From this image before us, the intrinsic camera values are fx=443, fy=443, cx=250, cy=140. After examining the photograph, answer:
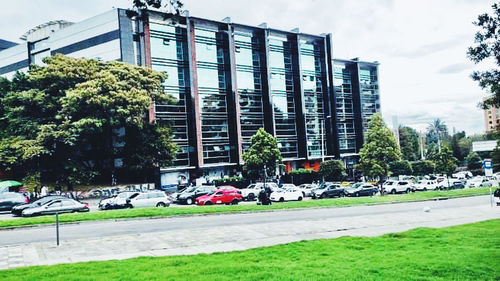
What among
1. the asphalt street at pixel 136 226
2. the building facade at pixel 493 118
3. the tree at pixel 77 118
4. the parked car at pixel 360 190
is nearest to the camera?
the building facade at pixel 493 118

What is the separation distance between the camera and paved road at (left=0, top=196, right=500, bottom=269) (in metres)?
14.2

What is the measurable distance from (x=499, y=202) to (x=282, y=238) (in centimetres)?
2004

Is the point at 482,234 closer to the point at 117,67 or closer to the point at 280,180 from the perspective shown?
the point at 117,67

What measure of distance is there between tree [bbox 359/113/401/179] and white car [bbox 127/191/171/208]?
21502 millimetres

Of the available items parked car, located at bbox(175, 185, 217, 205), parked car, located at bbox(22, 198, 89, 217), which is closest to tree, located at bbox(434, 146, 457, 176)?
parked car, located at bbox(175, 185, 217, 205)

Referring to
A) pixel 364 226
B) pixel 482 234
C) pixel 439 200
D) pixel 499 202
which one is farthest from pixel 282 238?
pixel 439 200

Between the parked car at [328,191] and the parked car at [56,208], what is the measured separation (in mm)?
21844

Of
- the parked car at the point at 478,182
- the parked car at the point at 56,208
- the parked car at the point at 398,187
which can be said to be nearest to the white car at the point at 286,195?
the parked car at the point at 398,187

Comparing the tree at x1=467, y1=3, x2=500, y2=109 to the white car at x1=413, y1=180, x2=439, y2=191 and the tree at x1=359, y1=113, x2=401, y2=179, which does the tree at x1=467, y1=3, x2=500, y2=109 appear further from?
the white car at x1=413, y1=180, x2=439, y2=191

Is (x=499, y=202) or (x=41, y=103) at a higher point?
(x=41, y=103)

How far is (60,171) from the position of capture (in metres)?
42.9

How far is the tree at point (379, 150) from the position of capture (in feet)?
143

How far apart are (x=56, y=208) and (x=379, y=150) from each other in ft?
97.9

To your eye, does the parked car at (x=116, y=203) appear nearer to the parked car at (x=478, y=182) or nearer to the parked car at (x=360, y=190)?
the parked car at (x=360, y=190)
